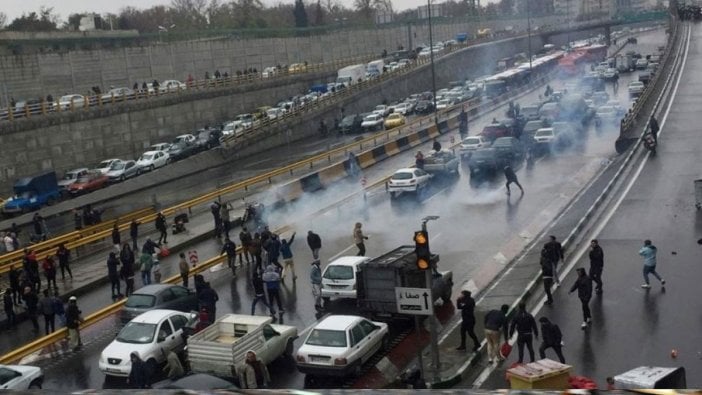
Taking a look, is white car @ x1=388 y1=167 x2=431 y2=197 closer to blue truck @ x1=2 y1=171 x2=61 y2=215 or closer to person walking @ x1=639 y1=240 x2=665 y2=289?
blue truck @ x1=2 y1=171 x2=61 y2=215

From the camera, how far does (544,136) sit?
43969 millimetres

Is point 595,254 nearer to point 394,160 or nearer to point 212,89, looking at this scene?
point 394,160

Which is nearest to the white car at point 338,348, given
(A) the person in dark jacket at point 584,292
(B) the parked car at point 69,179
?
(A) the person in dark jacket at point 584,292

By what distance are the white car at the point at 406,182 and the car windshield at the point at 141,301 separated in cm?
1540

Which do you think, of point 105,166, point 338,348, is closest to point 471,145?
point 105,166

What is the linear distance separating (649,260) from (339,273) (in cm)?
663

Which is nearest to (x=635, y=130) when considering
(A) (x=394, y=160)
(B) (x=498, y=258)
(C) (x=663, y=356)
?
(A) (x=394, y=160)

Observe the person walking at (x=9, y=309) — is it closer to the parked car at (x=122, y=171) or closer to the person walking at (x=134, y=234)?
the person walking at (x=134, y=234)

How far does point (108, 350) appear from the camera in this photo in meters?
17.4

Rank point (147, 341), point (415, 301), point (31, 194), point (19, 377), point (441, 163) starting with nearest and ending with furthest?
point (415, 301), point (19, 377), point (147, 341), point (441, 163), point (31, 194)

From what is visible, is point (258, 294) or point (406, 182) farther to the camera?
point (406, 182)

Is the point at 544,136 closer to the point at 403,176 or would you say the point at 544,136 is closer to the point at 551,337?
the point at 403,176

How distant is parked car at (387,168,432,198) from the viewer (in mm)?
34188

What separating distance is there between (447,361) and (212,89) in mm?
45767
